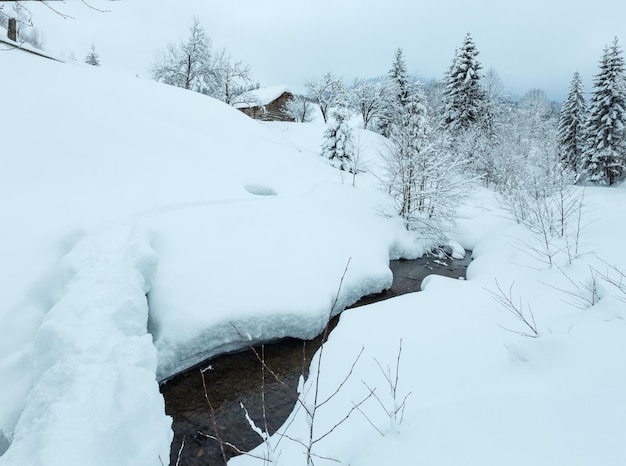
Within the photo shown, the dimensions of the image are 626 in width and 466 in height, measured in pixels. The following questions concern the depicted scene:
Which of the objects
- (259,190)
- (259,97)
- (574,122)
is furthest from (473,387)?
(259,97)

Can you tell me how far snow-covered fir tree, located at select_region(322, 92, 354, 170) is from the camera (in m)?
22.9

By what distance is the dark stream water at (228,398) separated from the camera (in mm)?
4402

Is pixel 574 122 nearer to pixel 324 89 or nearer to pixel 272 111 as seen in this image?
pixel 324 89

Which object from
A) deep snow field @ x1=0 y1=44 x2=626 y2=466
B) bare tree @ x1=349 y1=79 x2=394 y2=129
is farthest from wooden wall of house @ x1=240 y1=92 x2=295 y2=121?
deep snow field @ x1=0 y1=44 x2=626 y2=466

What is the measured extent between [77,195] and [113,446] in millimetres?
5701

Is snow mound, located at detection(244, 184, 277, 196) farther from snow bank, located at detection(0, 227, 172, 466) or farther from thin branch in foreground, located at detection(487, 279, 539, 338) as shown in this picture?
thin branch in foreground, located at detection(487, 279, 539, 338)

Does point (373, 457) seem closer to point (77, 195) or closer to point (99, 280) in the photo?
point (99, 280)

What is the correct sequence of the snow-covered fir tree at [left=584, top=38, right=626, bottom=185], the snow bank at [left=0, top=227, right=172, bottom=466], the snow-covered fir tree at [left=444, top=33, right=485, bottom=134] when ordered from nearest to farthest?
the snow bank at [left=0, top=227, right=172, bottom=466]
the snow-covered fir tree at [left=584, top=38, right=626, bottom=185]
the snow-covered fir tree at [left=444, top=33, right=485, bottom=134]

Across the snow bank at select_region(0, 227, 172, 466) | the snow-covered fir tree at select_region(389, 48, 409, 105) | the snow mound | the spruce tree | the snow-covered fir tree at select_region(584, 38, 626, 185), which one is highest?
the snow-covered fir tree at select_region(389, 48, 409, 105)

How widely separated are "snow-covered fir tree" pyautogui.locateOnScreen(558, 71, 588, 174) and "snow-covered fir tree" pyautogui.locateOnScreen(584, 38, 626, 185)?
10.5 feet

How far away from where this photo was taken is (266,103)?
135 feet

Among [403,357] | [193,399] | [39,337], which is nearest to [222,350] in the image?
[193,399]

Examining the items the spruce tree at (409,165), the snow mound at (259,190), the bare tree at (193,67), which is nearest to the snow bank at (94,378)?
the snow mound at (259,190)

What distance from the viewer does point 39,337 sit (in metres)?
4.09
